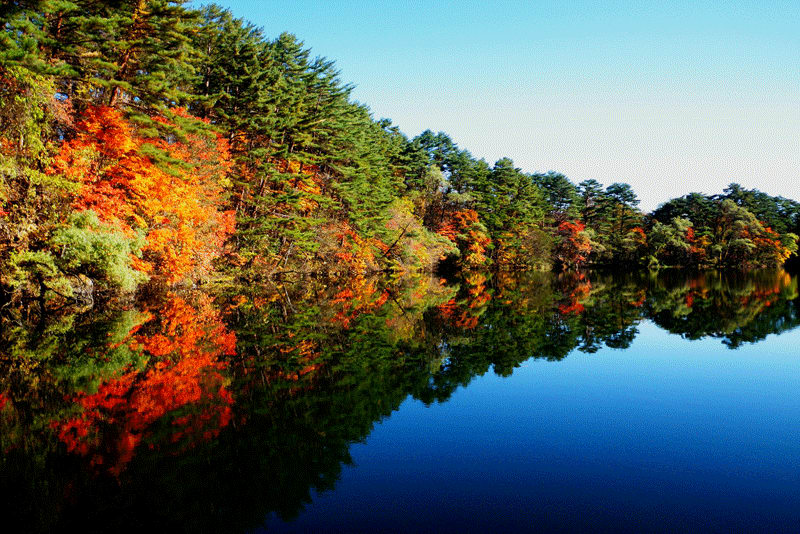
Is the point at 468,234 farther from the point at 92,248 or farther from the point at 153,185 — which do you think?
the point at 92,248

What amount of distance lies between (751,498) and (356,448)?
5.20 meters

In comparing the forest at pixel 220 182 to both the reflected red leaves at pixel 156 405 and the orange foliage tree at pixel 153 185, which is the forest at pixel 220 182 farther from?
the reflected red leaves at pixel 156 405

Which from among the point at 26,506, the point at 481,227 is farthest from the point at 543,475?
the point at 481,227

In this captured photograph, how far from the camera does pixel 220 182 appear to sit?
2619 centimetres

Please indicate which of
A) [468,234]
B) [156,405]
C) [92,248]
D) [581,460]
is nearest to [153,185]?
[92,248]

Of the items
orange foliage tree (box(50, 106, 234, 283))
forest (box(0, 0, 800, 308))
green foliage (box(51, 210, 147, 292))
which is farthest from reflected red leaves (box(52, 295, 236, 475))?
orange foliage tree (box(50, 106, 234, 283))

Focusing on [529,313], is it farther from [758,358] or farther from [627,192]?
[627,192]

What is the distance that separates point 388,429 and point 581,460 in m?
3.10

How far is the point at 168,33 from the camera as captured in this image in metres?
18.4

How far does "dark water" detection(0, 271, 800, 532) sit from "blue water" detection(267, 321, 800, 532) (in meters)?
0.03

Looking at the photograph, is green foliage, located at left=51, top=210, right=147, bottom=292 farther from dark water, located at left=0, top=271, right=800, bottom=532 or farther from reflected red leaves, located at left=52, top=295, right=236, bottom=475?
reflected red leaves, located at left=52, top=295, right=236, bottom=475

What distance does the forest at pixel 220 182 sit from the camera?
15516 mm

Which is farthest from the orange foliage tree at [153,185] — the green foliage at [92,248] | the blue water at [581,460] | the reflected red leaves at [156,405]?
the blue water at [581,460]

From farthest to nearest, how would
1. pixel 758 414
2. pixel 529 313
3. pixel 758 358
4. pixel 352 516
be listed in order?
pixel 529 313
pixel 758 358
pixel 758 414
pixel 352 516
